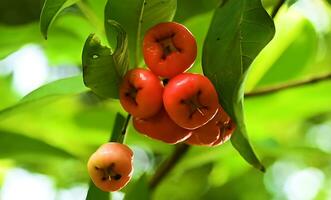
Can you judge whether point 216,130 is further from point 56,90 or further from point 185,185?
point 185,185

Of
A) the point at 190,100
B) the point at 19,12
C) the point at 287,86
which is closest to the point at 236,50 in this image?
the point at 190,100

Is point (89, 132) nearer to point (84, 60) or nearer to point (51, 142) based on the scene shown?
point (51, 142)

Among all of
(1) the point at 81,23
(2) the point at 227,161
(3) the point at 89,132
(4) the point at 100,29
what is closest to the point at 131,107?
(4) the point at 100,29

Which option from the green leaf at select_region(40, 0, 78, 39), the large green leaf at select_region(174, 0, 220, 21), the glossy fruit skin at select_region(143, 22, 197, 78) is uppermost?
the green leaf at select_region(40, 0, 78, 39)

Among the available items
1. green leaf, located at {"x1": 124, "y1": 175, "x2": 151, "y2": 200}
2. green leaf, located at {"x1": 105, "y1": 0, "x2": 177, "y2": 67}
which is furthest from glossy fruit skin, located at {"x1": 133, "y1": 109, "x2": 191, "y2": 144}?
green leaf, located at {"x1": 124, "y1": 175, "x2": 151, "y2": 200}

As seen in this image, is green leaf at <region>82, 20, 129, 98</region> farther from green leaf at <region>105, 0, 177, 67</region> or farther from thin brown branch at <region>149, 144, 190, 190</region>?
thin brown branch at <region>149, 144, 190, 190</region>

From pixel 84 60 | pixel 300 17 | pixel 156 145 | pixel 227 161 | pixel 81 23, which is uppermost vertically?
pixel 84 60

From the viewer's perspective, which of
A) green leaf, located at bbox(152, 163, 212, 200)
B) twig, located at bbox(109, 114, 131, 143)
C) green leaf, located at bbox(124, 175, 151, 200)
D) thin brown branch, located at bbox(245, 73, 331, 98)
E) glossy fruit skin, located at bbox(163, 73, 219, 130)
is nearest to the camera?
glossy fruit skin, located at bbox(163, 73, 219, 130)
